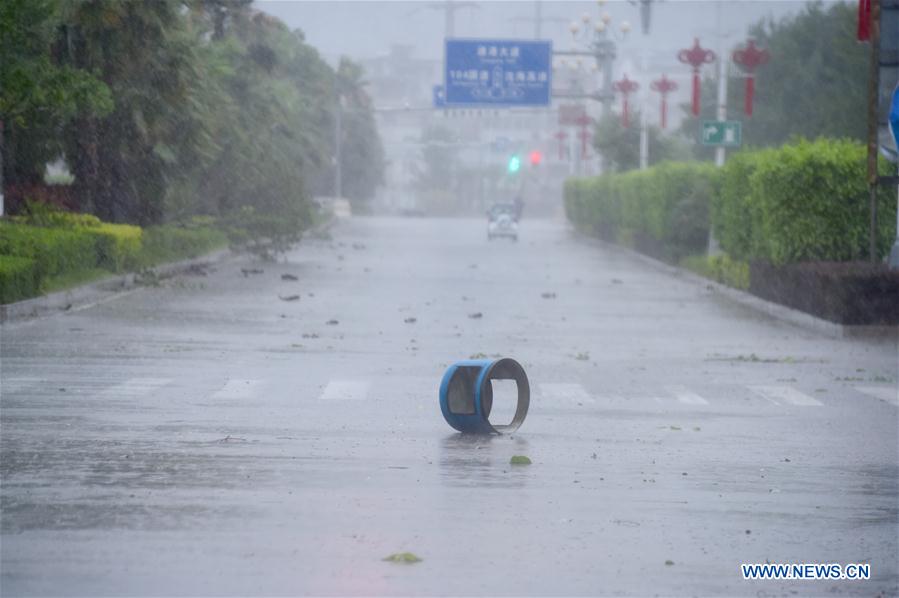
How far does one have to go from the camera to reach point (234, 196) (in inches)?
1934

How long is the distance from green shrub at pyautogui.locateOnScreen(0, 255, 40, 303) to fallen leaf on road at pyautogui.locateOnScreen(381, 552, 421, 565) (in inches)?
634

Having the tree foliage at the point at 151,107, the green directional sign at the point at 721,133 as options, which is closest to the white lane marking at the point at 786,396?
the tree foliage at the point at 151,107

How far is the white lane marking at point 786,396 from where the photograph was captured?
1619 centimetres

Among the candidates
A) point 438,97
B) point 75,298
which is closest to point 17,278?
point 75,298

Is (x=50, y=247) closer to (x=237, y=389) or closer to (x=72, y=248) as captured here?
(x=72, y=248)

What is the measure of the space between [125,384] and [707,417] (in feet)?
19.3

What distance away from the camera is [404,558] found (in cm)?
807

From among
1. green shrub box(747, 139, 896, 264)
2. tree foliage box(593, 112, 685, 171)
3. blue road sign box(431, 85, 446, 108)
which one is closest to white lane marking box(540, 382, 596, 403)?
green shrub box(747, 139, 896, 264)

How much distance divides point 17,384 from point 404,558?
348 inches

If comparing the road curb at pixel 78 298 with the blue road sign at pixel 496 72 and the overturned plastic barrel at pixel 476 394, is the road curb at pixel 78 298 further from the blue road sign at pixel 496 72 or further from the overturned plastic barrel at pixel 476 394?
the blue road sign at pixel 496 72

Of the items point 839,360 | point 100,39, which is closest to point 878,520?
point 839,360

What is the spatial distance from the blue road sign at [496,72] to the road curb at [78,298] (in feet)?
78.4

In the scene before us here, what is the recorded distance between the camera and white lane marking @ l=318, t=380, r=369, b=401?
15.7 metres

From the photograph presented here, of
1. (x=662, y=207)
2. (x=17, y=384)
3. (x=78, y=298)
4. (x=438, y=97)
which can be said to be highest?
(x=438, y=97)
